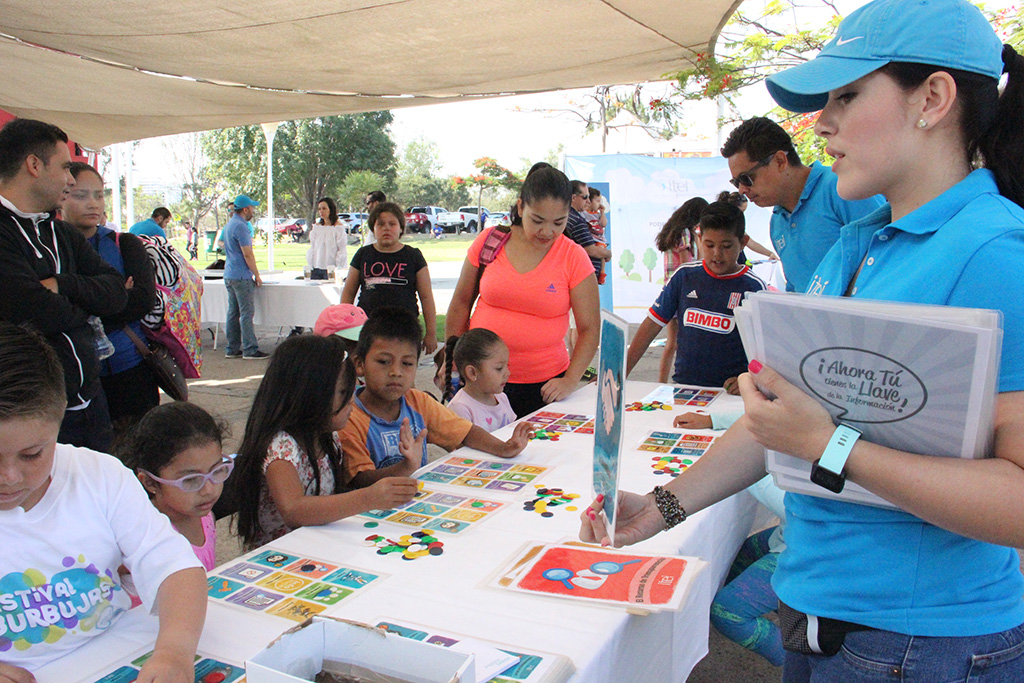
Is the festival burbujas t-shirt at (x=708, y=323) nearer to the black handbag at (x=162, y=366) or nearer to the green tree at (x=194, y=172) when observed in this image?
the black handbag at (x=162, y=366)

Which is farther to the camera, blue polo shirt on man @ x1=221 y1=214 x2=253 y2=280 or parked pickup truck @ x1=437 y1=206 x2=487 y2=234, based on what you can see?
parked pickup truck @ x1=437 y1=206 x2=487 y2=234

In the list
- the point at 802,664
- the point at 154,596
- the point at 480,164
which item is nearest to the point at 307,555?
the point at 154,596

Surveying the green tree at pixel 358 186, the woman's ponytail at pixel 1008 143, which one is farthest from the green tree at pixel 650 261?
the green tree at pixel 358 186

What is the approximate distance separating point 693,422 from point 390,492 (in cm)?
128

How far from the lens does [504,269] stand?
2955mm

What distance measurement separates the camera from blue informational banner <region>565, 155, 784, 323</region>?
29.2 ft

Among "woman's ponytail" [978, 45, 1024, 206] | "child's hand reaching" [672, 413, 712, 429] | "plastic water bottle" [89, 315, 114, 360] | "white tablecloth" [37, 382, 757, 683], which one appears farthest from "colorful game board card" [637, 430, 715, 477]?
"plastic water bottle" [89, 315, 114, 360]

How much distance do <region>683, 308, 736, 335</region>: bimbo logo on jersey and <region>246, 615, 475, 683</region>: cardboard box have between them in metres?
2.59

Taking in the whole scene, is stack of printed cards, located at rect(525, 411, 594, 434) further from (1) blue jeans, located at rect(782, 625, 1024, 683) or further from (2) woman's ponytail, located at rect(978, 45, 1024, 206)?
(2) woman's ponytail, located at rect(978, 45, 1024, 206)

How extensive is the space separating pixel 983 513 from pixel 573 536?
96 centimetres

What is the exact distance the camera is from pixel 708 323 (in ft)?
Answer: 10.6

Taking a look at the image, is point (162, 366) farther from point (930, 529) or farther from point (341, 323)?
point (930, 529)

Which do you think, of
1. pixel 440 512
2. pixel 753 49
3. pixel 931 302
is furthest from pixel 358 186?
pixel 931 302

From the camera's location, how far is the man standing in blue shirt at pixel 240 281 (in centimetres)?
741
